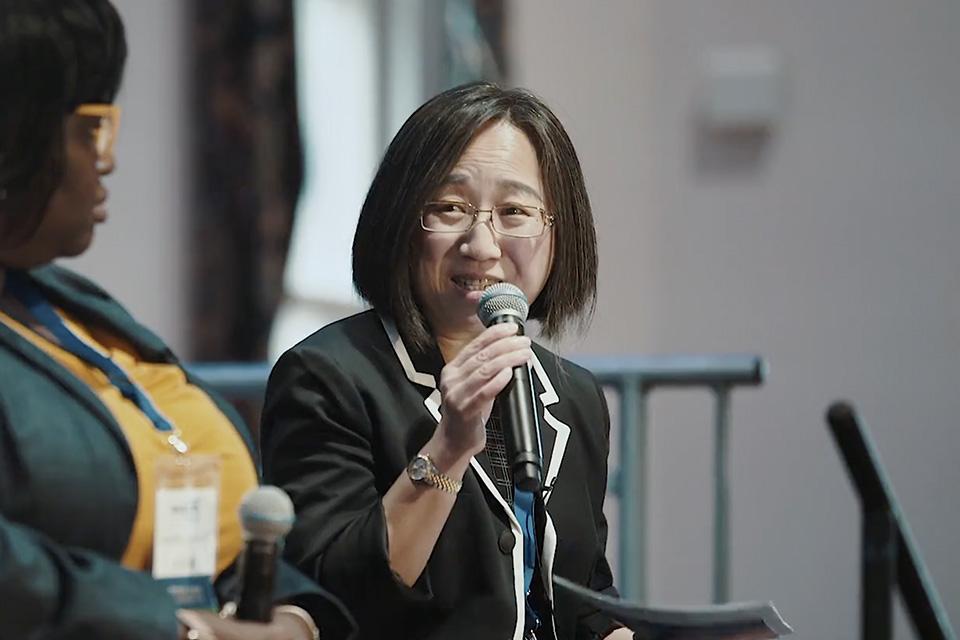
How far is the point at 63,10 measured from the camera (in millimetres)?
1709

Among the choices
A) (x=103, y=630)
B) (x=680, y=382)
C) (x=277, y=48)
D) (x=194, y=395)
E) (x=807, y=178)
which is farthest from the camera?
(x=807, y=178)

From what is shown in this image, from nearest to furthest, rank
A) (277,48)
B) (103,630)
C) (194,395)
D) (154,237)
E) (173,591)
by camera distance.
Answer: (103,630) → (173,591) → (194,395) → (154,237) → (277,48)

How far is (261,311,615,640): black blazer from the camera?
195 cm

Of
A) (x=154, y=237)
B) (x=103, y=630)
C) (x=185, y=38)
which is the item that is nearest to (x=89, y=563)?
(x=103, y=630)

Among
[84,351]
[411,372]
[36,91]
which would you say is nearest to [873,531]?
[411,372]

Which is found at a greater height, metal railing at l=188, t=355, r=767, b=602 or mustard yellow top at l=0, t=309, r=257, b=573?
mustard yellow top at l=0, t=309, r=257, b=573

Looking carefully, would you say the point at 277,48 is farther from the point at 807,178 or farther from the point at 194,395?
the point at 194,395

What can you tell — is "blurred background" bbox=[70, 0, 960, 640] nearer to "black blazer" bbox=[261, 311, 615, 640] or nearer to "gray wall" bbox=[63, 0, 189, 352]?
"gray wall" bbox=[63, 0, 189, 352]

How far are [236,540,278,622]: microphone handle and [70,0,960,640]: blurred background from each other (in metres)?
3.81

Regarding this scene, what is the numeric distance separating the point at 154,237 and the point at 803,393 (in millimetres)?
2385

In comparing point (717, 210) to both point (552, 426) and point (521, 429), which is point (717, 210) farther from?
point (521, 429)

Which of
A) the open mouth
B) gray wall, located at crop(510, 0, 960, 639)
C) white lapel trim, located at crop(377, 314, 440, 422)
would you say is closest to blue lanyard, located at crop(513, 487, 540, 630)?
white lapel trim, located at crop(377, 314, 440, 422)

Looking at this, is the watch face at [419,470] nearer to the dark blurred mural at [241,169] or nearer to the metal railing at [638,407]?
the metal railing at [638,407]

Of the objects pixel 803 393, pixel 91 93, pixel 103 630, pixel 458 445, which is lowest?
pixel 803 393
